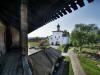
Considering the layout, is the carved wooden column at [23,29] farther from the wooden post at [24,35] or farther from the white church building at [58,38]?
the white church building at [58,38]

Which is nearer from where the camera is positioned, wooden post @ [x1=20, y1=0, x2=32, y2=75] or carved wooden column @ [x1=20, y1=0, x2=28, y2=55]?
wooden post @ [x1=20, y1=0, x2=32, y2=75]

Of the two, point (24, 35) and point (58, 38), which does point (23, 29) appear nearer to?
point (24, 35)

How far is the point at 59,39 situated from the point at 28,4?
89122 mm

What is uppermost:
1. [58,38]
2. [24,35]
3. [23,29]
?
[58,38]

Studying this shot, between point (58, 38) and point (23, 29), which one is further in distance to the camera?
point (58, 38)

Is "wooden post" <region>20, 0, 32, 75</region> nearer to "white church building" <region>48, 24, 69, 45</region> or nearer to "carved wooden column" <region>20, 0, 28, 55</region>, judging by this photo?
"carved wooden column" <region>20, 0, 28, 55</region>

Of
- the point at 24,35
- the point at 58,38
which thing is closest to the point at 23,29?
the point at 24,35

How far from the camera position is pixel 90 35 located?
6844 cm

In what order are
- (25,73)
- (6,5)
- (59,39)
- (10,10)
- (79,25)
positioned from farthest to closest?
(59,39) < (79,25) < (10,10) < (6,5) < (25,73)

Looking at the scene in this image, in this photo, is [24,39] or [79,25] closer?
[24,39]

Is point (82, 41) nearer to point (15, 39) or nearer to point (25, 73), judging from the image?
point (15, 39)

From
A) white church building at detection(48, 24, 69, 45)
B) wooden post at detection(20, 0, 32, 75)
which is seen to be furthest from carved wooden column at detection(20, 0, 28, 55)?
white church building at detection(48, 24, 69, 45)

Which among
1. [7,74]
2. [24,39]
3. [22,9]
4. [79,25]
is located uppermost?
[79,25]

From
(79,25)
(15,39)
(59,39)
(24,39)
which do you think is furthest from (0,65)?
(59,39)
